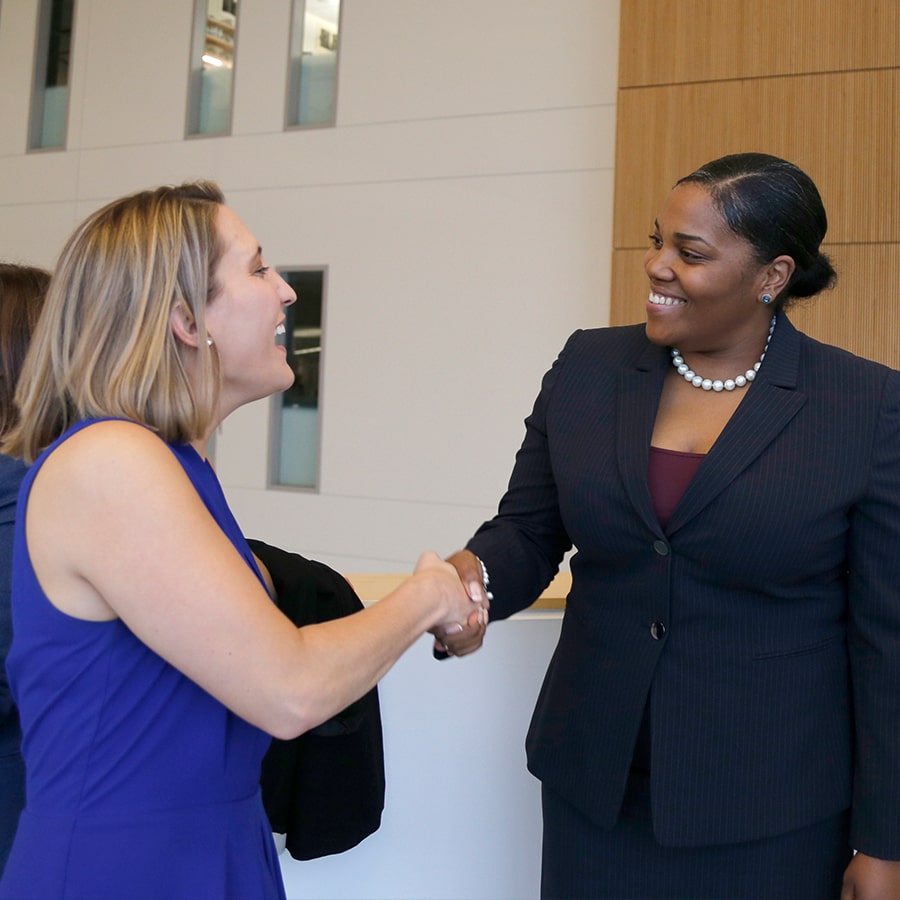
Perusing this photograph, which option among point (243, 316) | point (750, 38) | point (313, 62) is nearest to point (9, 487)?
point (243, 316)

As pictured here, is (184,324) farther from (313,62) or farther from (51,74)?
(51,74)

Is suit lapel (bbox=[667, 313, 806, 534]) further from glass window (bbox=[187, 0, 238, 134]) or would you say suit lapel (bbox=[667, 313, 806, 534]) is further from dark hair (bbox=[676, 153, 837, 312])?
glass window (bbox=[187, 0, 238, 134])

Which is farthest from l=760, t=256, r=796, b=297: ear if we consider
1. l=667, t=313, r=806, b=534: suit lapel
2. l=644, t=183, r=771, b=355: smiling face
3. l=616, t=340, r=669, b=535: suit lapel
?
l=616, t=340, r=669, b=535: suit lapel

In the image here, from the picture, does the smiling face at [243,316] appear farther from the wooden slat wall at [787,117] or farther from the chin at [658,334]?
the wooden slat wall at [787,117]

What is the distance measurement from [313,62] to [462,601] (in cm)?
615

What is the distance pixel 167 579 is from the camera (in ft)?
3.82

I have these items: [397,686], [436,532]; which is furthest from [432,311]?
[397,686]

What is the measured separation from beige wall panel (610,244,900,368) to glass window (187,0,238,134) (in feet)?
14.4

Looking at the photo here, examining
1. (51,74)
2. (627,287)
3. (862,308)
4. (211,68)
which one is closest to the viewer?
(862,308)

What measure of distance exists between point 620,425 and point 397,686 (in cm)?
90

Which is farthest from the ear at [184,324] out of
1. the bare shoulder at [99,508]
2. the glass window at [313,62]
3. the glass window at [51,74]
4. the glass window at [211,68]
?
the glass window at [51,74]

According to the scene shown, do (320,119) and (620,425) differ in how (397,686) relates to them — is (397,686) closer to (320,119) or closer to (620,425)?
(620,425)

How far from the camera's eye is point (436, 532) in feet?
21.0

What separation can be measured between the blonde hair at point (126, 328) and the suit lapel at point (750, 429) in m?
0.75
